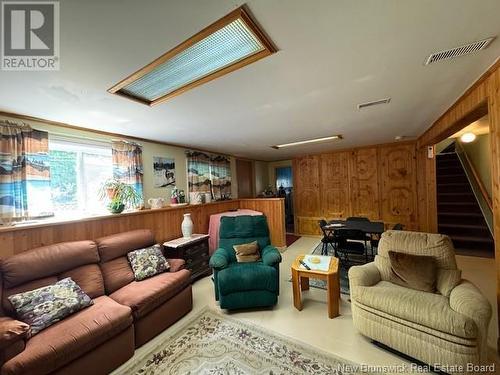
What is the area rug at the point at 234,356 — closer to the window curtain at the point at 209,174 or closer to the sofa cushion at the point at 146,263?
the sofa cushion at the point at 146,263

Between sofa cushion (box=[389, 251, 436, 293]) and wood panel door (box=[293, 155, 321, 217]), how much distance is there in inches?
150

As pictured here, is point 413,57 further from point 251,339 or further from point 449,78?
point 251,339

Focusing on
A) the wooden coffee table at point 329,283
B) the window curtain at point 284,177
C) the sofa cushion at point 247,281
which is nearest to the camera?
the wooden coffee table at point 329,283

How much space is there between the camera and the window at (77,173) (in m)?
2.61

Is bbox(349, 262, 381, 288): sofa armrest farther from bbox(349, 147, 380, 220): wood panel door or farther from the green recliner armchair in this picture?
bbox(349, 147, 380, 220): wood panel door

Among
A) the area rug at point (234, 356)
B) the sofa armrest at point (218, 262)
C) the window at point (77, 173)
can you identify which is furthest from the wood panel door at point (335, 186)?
the window at point (77, 173)

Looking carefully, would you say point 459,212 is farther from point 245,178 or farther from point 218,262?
point 218,262

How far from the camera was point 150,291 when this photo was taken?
6.91 ft

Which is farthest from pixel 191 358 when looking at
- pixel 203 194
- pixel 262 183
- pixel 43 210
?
pixel 262 183

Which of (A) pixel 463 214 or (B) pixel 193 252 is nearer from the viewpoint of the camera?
(B) pixel 193 252

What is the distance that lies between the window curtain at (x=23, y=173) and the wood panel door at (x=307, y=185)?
5337mm

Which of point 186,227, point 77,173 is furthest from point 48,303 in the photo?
point 186,227

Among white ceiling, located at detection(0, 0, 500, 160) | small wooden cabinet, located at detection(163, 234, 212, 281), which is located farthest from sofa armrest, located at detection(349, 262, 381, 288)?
small wooden cabinet, located at detection(163, 234, 212, 281)

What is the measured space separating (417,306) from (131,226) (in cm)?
336
